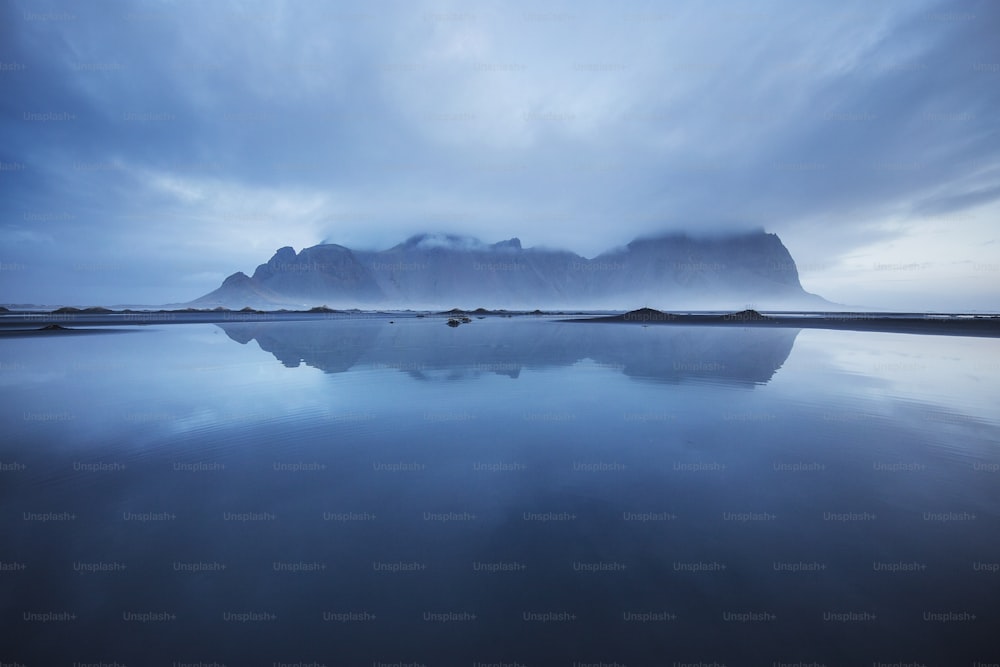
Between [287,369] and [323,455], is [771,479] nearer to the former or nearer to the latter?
[323,455]

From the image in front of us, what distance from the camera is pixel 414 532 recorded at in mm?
6289

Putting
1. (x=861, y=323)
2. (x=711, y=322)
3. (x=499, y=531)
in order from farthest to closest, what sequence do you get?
(x=711, y=322)
(x=861, y=323)
(x=499, y=531)

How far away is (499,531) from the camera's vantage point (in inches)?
250

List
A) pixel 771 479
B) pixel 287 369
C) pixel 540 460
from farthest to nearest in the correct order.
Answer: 1. pixel 287 369
2. pixel 540 460
3. pixel 771 479

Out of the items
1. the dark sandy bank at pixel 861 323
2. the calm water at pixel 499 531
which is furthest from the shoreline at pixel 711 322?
the calm water at pixel 499 531

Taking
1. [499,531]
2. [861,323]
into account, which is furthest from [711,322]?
[499,531]

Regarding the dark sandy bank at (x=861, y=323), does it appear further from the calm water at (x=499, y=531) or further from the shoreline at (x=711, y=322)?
the calm water at (x=499, y=531)

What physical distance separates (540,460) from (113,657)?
7418 mm

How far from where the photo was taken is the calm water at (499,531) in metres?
4.28

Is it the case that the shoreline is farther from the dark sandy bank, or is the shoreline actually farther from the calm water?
the calm water

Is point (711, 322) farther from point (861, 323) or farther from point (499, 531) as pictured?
point (499, 531)

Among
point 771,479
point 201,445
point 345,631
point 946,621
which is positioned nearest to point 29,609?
point 345,631

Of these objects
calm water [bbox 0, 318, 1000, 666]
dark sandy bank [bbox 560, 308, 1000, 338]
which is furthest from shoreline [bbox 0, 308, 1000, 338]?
calm water [bbox 0, 318, 1000, 666]

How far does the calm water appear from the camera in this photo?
4.28 m
